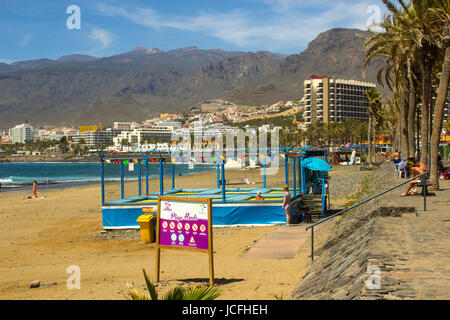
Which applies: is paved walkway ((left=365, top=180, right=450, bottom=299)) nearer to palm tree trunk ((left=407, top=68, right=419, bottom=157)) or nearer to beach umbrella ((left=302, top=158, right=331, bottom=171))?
beach umbrella ((left=302, top=158, right=331, bottom=171))

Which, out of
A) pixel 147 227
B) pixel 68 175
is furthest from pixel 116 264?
pixel 68 175

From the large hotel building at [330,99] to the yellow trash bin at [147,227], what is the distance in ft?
517

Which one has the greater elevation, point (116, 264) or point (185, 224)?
point (185, 224)

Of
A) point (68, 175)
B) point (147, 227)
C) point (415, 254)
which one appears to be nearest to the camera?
point (415, 254)

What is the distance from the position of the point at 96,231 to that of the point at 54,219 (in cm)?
630

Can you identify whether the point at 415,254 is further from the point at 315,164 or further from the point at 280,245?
the point at 315,164

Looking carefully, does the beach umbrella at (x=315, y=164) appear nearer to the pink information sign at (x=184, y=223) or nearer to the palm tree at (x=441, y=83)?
the palm tree at (x=441, y=83)

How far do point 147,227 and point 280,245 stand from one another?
16.0 feet

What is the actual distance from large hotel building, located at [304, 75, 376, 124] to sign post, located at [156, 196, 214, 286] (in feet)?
536

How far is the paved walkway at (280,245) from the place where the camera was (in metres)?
12.8

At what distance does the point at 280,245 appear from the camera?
14062 millimetres

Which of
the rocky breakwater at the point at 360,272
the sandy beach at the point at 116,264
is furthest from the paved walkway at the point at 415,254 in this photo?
the sandy beach at the point at 116,264
